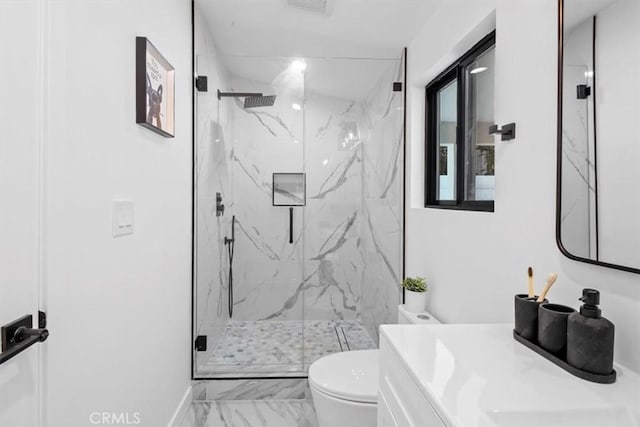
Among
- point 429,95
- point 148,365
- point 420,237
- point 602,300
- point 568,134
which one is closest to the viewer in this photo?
point 602,300

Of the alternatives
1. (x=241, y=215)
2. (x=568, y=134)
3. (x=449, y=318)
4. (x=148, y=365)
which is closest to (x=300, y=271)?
(x=241, y=215)

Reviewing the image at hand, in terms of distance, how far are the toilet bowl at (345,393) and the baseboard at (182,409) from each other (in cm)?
76

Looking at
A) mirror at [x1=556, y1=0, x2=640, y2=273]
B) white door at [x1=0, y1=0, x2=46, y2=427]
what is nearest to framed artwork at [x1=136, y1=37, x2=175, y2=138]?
white door at [x1=0, y1=0, x2=46, y2=427]

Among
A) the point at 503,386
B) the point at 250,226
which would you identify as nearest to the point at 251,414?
the point at 250,226

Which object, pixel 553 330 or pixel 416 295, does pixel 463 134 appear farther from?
pixel 553 330

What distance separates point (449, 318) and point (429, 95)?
4.75ft

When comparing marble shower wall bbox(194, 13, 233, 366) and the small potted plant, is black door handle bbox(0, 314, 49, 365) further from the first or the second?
the small potted plant

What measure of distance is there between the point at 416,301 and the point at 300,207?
118cm

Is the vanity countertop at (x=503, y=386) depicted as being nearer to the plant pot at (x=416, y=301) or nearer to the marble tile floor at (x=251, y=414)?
the plant pot at (x=416, y=301)

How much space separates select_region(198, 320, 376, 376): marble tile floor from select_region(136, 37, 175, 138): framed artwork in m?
1.55

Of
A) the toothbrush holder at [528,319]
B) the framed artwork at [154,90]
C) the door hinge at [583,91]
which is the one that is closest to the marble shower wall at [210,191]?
the framed artwork at [154,90]

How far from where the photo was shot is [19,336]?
0.78 metres

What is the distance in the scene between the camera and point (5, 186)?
74 centimetres

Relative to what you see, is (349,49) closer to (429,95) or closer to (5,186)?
(429,95)
